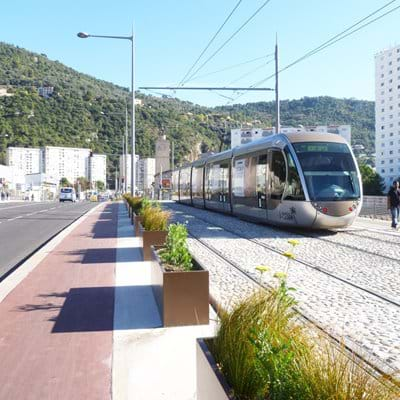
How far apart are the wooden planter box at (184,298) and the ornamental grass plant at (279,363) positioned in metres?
2.11

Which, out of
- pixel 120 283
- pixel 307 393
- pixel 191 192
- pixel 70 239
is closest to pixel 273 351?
pixel 307 393

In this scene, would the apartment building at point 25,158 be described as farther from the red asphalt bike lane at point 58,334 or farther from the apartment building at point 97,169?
the red asphalt bike lane at point 58,334

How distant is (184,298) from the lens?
221 inches

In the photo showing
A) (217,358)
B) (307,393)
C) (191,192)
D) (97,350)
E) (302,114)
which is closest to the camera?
(307,393)

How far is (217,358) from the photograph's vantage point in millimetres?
3127

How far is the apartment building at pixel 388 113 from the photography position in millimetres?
Answer: 138750

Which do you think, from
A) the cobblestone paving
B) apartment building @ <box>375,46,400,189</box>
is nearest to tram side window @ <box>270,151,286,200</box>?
the cobblestone paving

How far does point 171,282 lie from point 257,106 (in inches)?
4665

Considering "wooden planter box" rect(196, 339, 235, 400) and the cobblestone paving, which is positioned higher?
"wooden planter box" rect(196, 339, 235, 400)

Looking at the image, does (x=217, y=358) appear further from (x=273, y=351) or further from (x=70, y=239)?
(x=70, y=239)

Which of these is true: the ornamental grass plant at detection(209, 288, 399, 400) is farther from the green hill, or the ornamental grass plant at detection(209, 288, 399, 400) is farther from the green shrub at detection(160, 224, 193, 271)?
the green hill

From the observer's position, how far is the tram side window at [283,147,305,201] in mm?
14992

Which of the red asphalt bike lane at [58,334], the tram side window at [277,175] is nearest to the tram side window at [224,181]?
the tram side window at [277,175]

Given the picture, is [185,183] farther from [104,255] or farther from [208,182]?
[104,255]
